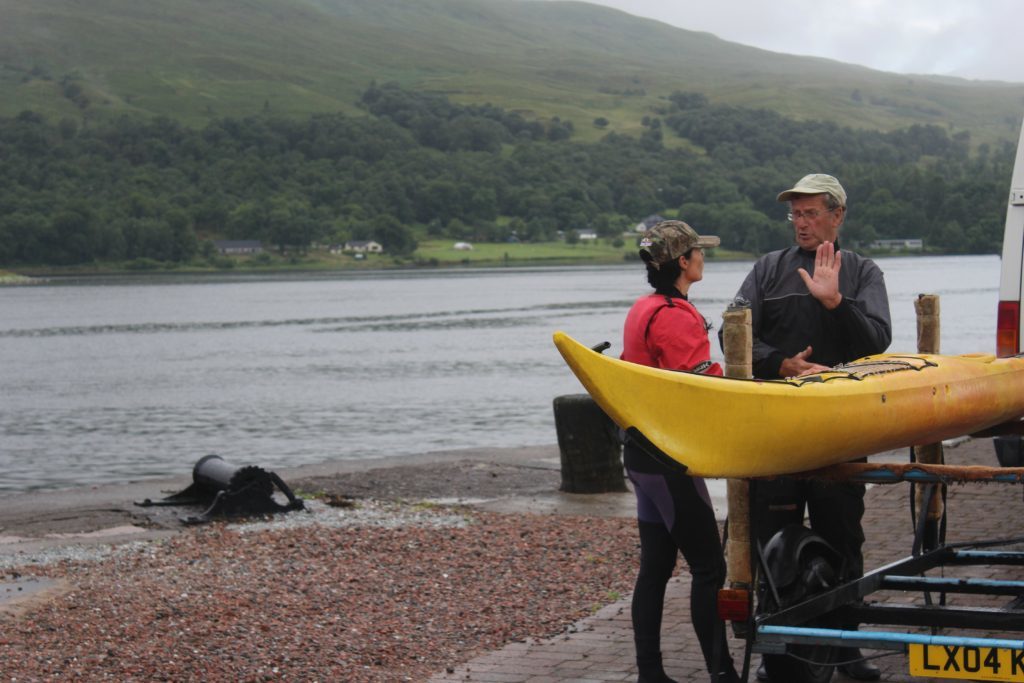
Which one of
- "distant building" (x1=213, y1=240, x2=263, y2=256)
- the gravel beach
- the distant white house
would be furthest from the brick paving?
"distant building" (x1=213, y1=240, x2=263, y2=256)

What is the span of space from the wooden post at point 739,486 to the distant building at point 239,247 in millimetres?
Result: 161774

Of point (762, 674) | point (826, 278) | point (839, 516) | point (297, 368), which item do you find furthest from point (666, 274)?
point (297, 368)

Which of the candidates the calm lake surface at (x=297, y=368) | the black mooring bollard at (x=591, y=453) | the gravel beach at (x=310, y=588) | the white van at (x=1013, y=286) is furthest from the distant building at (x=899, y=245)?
the white van at (x=1013, y=286)

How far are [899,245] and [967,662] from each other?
13954 centimetres

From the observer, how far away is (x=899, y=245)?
139000 millimetres

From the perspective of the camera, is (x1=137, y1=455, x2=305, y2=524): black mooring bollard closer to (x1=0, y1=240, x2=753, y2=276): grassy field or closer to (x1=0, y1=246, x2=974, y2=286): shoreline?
(x1=0, y1=240, x2=753, y2=276): grassy field

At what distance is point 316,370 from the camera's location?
161ft

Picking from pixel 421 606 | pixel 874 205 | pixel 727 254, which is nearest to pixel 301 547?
pixel 421 606

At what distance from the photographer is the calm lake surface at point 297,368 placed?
26094 mm

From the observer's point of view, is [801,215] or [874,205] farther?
[874,205]

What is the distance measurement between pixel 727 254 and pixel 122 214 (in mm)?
68061

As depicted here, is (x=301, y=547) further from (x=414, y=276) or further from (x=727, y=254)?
(x=414, y=276)

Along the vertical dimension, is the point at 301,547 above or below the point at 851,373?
below

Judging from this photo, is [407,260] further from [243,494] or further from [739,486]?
[739,486]
